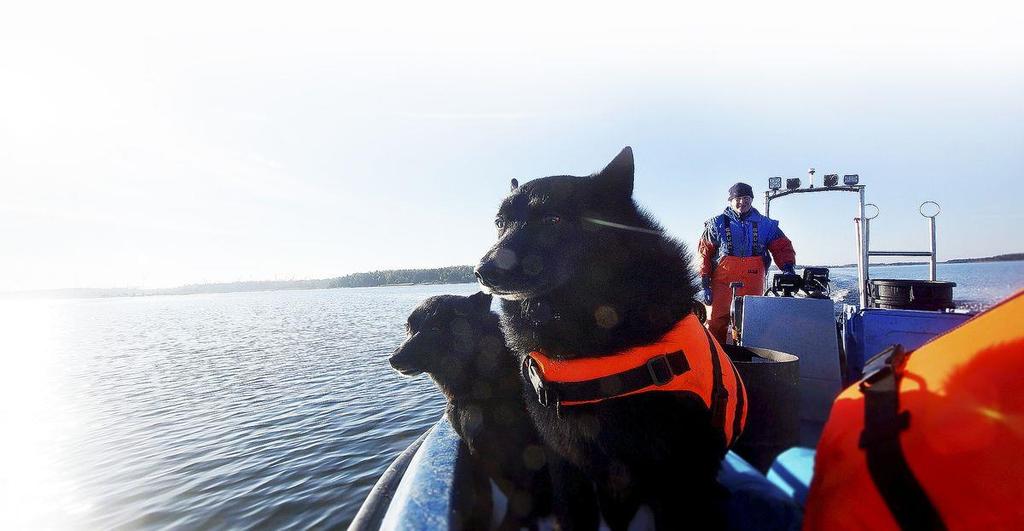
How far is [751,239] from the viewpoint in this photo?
5852 mm

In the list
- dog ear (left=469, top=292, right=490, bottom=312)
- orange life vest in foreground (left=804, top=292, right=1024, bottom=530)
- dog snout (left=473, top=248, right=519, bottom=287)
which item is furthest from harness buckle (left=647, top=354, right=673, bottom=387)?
dog ear (left=469, top=292, right=490, bottom=312)

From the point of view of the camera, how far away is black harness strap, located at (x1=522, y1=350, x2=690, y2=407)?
1940mm

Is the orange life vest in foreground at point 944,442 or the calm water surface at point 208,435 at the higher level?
the orange life vest in foreground at point 944,442

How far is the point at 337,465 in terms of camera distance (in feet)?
23.8

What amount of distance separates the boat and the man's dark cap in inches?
55.3

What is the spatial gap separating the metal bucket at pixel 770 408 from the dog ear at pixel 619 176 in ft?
4.87

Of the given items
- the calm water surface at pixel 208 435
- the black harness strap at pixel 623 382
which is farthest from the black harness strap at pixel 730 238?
the black harness strap at pixel 623 382

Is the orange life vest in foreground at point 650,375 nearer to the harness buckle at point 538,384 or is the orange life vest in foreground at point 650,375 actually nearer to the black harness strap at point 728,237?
the harness buckle at point 538,384

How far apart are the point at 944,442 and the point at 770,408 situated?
1.83m

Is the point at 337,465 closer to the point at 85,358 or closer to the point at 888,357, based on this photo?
the point at 888,357

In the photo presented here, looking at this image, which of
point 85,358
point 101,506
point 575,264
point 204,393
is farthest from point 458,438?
point 85,358

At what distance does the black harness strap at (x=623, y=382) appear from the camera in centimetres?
194

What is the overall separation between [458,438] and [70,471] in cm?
914

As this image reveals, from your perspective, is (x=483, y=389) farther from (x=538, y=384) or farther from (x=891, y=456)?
(x=891, y=456)
